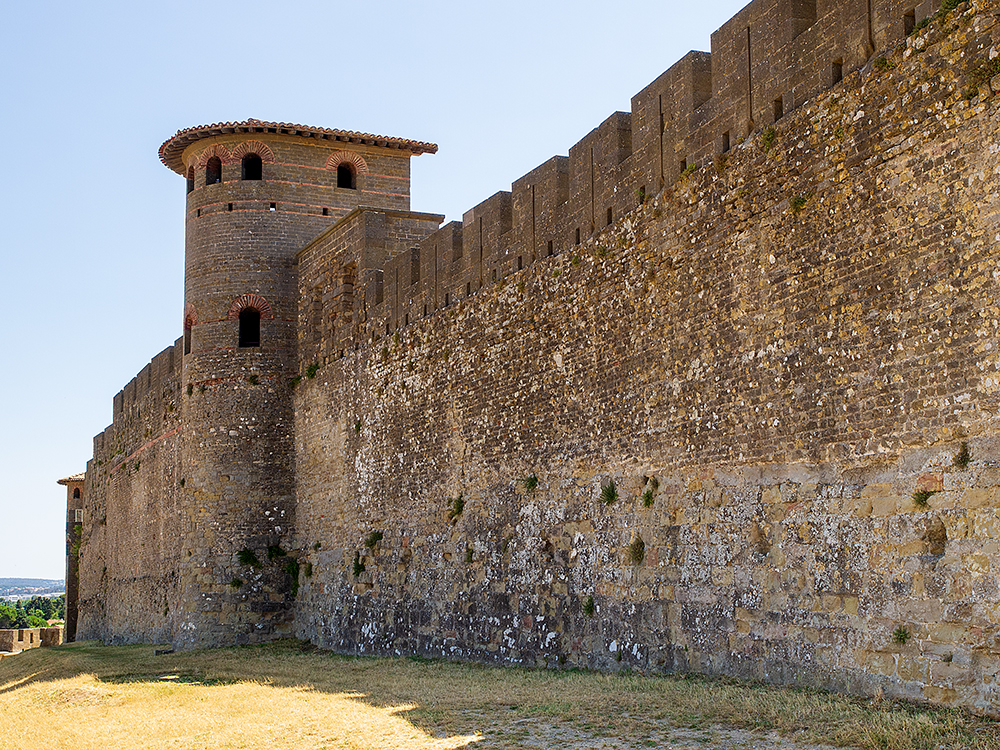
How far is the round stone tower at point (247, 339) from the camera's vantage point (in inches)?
769

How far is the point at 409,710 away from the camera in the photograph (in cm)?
974

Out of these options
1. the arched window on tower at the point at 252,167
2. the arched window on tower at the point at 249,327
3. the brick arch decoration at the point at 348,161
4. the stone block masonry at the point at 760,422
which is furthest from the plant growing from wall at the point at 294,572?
the brick arch decoration at the point at 348,161

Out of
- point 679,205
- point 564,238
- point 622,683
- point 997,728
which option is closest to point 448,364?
point 564,238

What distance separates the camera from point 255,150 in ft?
68.5

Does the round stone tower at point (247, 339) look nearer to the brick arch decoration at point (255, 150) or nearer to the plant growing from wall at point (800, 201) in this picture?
the brick arch decoration at point (255, 150)

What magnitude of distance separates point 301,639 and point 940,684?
1326cm

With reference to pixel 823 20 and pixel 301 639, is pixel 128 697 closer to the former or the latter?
pixel 301 639

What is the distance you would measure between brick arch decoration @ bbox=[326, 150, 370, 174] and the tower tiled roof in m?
0.27

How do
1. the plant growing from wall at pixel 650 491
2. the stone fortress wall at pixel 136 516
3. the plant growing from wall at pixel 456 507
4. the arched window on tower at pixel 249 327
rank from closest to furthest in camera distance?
the plant growing from wall at pixel 650 491 < the plant growing from wall at pixel 456 507 < the arched window on tower at pixel 249 327 < the stone fortress wall at pixel 136 516

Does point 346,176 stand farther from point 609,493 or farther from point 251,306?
point 609,493

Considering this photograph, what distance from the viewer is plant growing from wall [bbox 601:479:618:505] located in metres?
11.7

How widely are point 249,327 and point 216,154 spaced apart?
128 inches

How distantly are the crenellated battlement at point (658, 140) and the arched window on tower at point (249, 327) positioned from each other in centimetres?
355

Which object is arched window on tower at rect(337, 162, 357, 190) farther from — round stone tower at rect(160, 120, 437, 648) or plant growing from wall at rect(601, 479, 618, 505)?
plant growing from wall at rect(601, 479, 618, 505)
